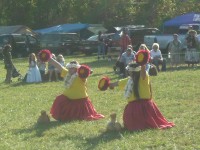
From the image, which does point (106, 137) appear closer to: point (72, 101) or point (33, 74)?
point (72, 101)

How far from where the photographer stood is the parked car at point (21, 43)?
37438 millimetres

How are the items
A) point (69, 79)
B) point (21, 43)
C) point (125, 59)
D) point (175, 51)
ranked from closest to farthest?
point (69, 79), point (125, 59), point (175, 51), point (21, 43)

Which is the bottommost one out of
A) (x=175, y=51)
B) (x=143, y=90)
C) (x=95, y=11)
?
(x=143, y=90)

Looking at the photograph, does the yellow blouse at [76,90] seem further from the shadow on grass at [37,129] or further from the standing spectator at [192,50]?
the standing spectator at [192,50]

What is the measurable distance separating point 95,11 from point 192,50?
1271 inches

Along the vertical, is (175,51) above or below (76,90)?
above

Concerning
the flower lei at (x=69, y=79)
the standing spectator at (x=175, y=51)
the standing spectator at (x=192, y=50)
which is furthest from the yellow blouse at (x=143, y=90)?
the standing spectator at (x=175, y=51)

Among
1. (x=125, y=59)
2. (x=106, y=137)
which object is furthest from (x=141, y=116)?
(x=125, y=59)

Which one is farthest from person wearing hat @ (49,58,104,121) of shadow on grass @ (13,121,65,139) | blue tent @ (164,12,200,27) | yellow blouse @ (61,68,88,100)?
blue tent @ (164,12,200,27)

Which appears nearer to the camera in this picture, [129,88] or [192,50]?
[129,88]

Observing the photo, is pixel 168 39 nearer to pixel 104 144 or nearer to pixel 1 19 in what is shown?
pixel 104 144

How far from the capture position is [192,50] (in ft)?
75.0

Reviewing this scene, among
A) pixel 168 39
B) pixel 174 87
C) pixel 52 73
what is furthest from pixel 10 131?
pixel 168 39

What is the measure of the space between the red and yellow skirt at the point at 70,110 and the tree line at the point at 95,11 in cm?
4046
